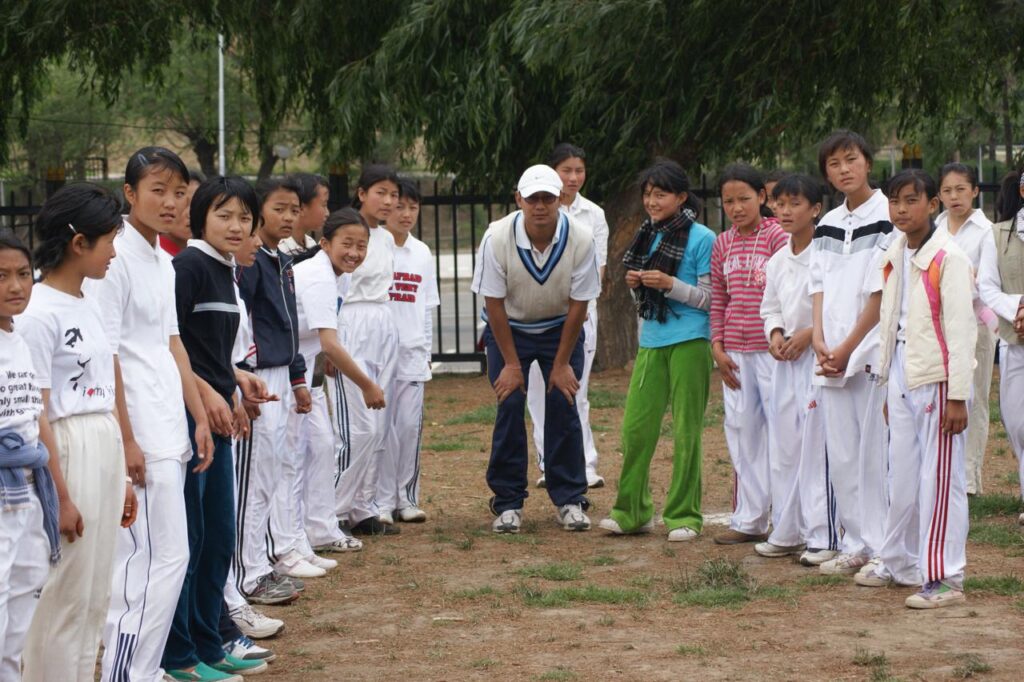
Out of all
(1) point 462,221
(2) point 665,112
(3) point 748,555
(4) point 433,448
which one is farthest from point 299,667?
(1) point 462,221

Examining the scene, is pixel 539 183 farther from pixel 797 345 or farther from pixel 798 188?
pixel 797 345

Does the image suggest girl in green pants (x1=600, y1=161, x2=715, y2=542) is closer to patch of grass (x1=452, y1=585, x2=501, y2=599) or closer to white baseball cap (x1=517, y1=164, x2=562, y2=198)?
white baseball cap (x1=517, y1=164, x2=562, y2=198)

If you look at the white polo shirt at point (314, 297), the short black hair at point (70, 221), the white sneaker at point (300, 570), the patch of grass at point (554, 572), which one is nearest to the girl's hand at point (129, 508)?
the short black hair at point (70, 221)

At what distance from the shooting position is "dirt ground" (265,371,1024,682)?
18.6ft

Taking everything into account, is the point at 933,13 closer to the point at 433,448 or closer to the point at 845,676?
the point at 433,448

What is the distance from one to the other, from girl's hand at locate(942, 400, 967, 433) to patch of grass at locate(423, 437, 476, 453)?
18.7 ft

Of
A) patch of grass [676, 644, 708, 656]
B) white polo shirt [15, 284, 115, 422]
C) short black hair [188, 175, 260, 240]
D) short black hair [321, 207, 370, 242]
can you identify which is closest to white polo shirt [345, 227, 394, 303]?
short black hair [321, 207, 370, 242]

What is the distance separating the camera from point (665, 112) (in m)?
14.5

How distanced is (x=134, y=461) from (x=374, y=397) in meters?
3.05

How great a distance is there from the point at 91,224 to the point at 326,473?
3416mm

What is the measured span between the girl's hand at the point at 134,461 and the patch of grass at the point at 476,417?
26.2 feet

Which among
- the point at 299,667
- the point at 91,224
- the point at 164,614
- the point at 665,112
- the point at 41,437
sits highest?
the point at 665,112

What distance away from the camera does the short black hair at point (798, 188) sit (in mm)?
7348

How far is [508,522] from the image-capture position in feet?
27.7
